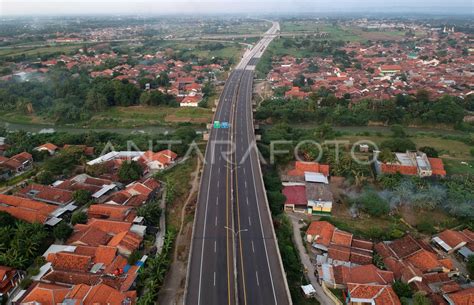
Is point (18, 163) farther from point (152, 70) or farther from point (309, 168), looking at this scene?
point (152, 70)

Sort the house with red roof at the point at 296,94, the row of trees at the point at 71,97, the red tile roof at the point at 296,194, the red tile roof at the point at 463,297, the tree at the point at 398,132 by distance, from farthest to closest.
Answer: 1. the house with red roof at the point at 296,94
2. the row of trees at the point at 71,97
3. the tree at the point at 398,132
4. the red tile roof at the point at 296,194
5. the red tile roof at the point at 463,297

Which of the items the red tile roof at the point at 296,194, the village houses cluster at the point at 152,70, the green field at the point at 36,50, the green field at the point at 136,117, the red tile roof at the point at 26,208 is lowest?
the green field at the point at 136,117

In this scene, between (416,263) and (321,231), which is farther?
(321,231)

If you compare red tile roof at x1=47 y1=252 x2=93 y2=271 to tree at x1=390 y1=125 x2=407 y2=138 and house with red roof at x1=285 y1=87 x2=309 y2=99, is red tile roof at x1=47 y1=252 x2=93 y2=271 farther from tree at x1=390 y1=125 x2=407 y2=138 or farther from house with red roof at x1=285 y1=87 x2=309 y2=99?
house with red roof at x1=285 y1=87 x2=309 y2=99

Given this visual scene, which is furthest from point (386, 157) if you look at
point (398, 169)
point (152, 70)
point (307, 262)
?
point (152, 70)

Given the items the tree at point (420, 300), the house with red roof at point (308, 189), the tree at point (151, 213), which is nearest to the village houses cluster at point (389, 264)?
the tree at point (420, 300)

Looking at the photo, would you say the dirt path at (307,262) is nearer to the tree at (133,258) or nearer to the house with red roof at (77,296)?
the house with red roof at (77,296)

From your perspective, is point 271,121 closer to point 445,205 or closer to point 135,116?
point 135,116
